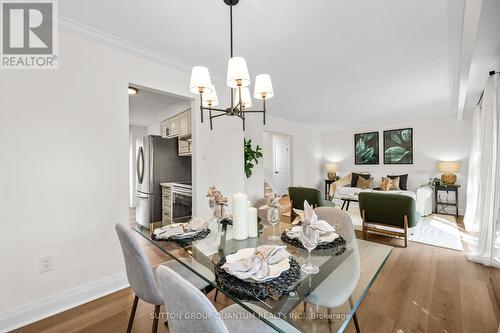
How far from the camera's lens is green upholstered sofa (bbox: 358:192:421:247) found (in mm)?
2977

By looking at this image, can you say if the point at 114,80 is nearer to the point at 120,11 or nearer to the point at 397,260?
the point at 120,11

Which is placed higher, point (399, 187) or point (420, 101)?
point (420, 101)

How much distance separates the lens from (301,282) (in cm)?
94

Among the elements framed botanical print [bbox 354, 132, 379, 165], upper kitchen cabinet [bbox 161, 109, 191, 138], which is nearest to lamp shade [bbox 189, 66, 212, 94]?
upper kitchen cabinet [bbox 161, 109, 191, 138]

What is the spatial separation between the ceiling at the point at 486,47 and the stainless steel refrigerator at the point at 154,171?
157 inches

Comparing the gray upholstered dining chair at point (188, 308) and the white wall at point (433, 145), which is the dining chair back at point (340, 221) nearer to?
the gray upholstered dining chair at point (188, 308)

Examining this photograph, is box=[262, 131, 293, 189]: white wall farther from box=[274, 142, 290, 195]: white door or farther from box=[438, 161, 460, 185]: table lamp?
box=[438, 161, 460, 185]: table lamp

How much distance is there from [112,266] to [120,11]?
2.26 metres

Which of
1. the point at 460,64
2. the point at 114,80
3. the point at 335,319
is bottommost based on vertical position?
the point at 335,319

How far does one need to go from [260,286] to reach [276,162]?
260 inches

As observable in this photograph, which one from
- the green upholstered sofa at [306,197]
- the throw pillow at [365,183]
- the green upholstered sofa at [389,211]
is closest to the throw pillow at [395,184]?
the throw pillow at [365,183]

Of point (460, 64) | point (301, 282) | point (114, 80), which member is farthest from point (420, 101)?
point (114, 80)

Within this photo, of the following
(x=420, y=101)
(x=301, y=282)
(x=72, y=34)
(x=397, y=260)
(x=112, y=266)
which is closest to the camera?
(x=301, y=282)

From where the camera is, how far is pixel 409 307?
180 centimetres
